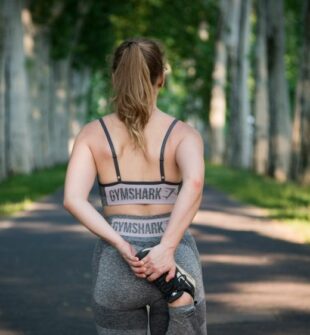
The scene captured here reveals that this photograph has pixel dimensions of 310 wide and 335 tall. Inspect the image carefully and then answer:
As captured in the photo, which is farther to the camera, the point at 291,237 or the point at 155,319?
the point at 291,237

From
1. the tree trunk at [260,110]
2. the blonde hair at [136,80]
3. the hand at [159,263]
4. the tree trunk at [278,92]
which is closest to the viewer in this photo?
the hand at [159,263]

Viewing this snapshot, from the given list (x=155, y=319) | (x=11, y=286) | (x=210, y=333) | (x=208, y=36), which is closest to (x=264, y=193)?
(x=11, y=286)

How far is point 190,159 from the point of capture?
4.03m

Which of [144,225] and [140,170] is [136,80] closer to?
[140,170]

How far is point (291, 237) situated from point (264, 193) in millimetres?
7901

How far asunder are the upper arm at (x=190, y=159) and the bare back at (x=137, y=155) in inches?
1.2

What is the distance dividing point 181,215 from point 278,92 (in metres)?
24.5

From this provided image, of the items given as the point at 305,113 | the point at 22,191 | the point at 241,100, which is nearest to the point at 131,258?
the point at 22,191

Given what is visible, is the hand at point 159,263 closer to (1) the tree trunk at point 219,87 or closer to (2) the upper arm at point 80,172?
(2) the upper arm at point 80,172

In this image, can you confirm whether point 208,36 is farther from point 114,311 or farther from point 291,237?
point 114,311

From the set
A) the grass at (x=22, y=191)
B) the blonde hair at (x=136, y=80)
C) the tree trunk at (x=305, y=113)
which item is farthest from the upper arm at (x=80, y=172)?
the tree trunk at (x=305, y=113)

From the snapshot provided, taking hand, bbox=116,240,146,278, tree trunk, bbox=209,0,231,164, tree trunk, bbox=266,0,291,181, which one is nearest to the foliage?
tree trunk, bbox=266,0,291,181

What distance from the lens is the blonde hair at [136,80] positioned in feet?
13.2

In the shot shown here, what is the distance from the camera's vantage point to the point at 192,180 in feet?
13.2
